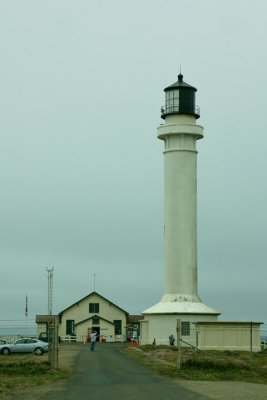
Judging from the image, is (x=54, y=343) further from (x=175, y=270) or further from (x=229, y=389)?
(x=175, y=270)

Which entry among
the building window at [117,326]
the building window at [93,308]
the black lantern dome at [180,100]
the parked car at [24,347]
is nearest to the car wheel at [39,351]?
the parked car at [24,347]

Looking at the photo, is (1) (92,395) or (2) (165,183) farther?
(2) (165,183)

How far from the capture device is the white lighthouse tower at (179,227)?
5603cm

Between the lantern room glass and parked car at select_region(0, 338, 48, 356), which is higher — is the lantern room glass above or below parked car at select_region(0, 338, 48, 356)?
above

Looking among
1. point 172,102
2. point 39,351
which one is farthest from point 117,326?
point 39,351

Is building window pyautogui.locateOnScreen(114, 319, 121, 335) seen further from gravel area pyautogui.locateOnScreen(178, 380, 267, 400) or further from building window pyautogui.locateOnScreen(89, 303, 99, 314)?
gravel area pyautogui.locateOnScreen(178, 380, 267, 400)

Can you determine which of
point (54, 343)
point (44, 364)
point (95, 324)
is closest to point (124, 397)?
point (54, 343)

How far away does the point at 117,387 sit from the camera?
25.3 meters

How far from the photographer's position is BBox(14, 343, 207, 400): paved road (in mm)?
22516

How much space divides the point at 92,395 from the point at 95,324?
210ft

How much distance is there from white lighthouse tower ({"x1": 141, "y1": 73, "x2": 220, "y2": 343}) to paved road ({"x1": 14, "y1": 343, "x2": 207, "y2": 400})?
21252 millimetres

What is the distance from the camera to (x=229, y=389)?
2514cm

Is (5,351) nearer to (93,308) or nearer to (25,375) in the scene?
(25,375)

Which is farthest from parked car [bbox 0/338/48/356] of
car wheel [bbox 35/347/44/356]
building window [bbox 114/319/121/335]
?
building window [bbox 114/319/121/335]
